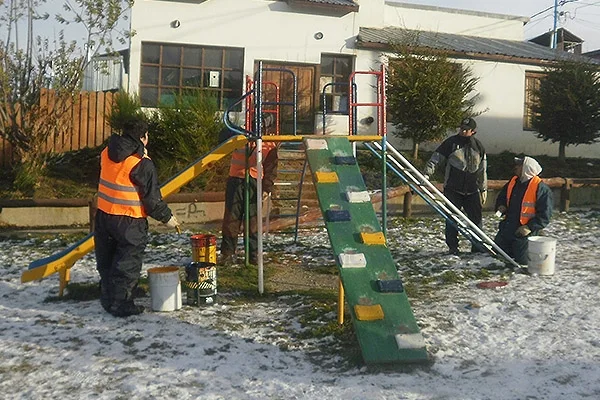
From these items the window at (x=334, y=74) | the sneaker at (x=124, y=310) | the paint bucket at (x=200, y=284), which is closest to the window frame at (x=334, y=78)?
the window at (x=334, y=74)

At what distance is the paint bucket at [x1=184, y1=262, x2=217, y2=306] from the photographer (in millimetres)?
6633

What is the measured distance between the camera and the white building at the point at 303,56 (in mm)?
16578

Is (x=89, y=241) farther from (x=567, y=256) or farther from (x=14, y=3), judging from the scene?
(x=14, y=3)

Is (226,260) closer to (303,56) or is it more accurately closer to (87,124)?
(87,124)

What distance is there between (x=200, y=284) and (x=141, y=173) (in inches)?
50.4

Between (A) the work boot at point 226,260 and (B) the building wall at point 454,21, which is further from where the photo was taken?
(B) the building wall at point 454,21

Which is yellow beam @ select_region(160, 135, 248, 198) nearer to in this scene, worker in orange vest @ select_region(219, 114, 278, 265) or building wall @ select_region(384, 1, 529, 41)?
worker in orange vest @ select_region(219, 114, 278, 265)

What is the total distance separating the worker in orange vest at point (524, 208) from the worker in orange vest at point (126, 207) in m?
4.41

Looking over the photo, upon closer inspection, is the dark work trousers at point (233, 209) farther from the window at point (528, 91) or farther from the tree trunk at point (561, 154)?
the window at point (528, 91)

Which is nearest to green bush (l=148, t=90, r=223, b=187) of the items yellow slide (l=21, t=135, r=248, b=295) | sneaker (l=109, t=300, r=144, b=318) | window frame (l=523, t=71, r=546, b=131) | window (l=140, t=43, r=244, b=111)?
window (l=140, t=43, r=244, b=111)

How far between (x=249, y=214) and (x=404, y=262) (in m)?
2.17

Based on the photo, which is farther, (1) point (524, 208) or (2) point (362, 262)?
(1) point (524, 208)

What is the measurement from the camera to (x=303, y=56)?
1733 cm

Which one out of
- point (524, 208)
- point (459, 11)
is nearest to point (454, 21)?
point (459, 11)
